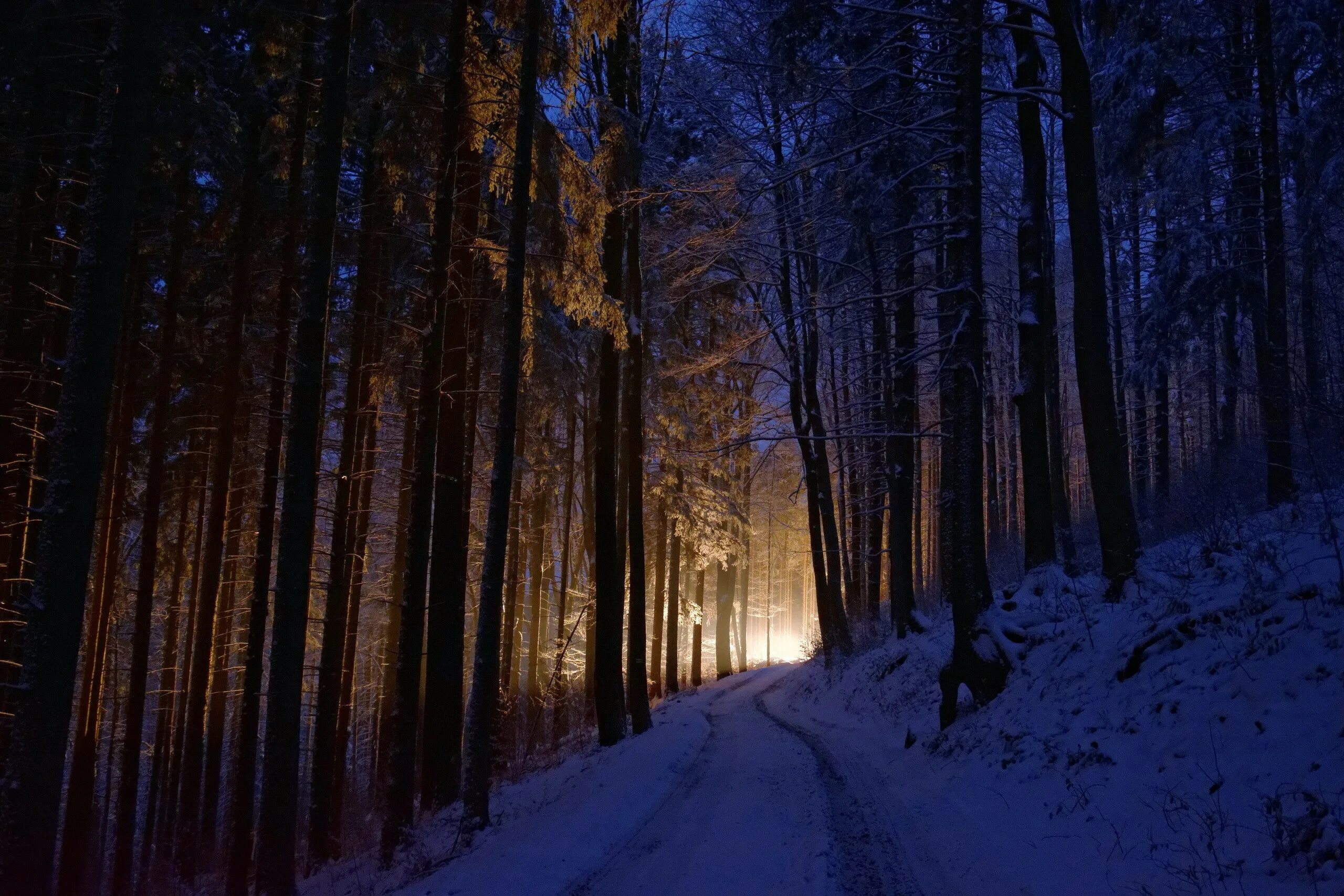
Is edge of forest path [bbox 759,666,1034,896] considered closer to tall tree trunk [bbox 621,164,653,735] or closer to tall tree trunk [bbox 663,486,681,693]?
tall tree trunk [bbox 621,164,653,735]

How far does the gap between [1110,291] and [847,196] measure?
18763 mm

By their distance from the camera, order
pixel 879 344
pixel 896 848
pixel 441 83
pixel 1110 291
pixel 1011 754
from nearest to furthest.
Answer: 1. pixel 896 848
2. pixel 1011 754
3. pixel 441 83
4. pixel 879 344
5. pixel 1110 291

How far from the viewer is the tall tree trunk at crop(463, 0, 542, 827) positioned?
9.09 m

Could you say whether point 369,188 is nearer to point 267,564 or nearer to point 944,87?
point 267,564

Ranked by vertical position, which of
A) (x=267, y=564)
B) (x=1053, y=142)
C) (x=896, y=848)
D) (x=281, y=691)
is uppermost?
(x=1053, y=142)

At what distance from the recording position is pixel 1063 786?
21.9 ft

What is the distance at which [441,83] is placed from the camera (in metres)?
10.2

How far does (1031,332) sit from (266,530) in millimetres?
13184

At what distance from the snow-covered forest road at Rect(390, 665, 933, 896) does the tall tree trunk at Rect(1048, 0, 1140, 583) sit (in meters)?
5.01

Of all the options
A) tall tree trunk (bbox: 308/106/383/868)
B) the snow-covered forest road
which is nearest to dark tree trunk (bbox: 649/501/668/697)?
the snow-covered forest road

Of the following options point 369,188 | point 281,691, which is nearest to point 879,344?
point 369,188

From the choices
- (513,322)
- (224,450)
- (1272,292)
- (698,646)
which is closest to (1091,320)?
(1272,292)

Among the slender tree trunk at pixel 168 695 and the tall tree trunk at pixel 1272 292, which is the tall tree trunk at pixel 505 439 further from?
the tall tree trunk at pixel 1272 292

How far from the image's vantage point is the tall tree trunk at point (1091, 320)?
10.1 meters
